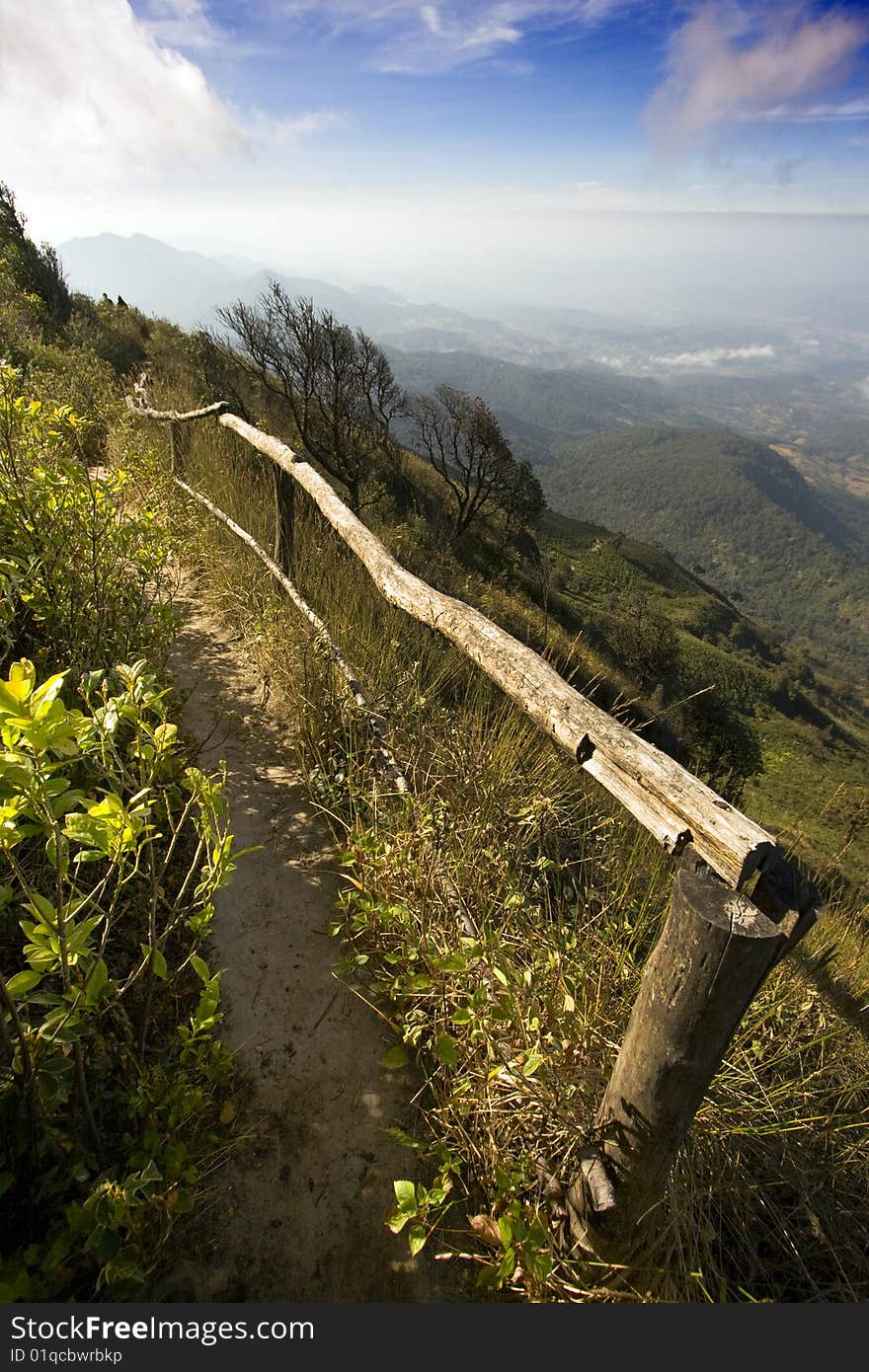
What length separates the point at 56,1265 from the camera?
4.65ft

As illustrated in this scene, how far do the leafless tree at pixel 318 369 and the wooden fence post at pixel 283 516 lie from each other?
1889cm

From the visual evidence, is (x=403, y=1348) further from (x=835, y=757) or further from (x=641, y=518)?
(x=641, y=518)

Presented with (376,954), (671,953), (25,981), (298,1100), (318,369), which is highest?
(318,369)

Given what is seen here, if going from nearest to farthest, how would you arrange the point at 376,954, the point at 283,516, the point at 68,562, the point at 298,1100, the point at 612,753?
the point at 612,753
the point at 298,1100
the point at 376,954
the point at 68,562
the point at 283,516

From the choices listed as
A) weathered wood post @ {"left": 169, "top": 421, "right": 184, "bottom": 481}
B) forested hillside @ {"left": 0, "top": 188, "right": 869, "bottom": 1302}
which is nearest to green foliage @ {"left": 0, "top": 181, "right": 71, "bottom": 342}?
weathered wood post @ {"left": 169, "top": 421, "right": 184, "bottom": 481}

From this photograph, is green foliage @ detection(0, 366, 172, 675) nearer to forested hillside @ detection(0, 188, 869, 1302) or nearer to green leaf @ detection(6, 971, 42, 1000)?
forested hillside @ detection(0, 188, 869, 1302)

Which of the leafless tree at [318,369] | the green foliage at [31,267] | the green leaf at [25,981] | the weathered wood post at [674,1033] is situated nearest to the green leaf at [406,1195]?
the weathered wood post at [674,1033]

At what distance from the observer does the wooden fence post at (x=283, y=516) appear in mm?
4895

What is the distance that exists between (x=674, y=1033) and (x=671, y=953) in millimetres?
226

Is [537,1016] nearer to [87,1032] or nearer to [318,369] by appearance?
[87,1032]

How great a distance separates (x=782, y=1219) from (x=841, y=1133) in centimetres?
43

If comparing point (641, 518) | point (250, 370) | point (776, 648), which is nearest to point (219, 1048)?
point (250, 370)

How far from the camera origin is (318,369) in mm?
22703

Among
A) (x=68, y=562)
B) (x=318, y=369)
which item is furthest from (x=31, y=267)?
(x=68, y=562)
